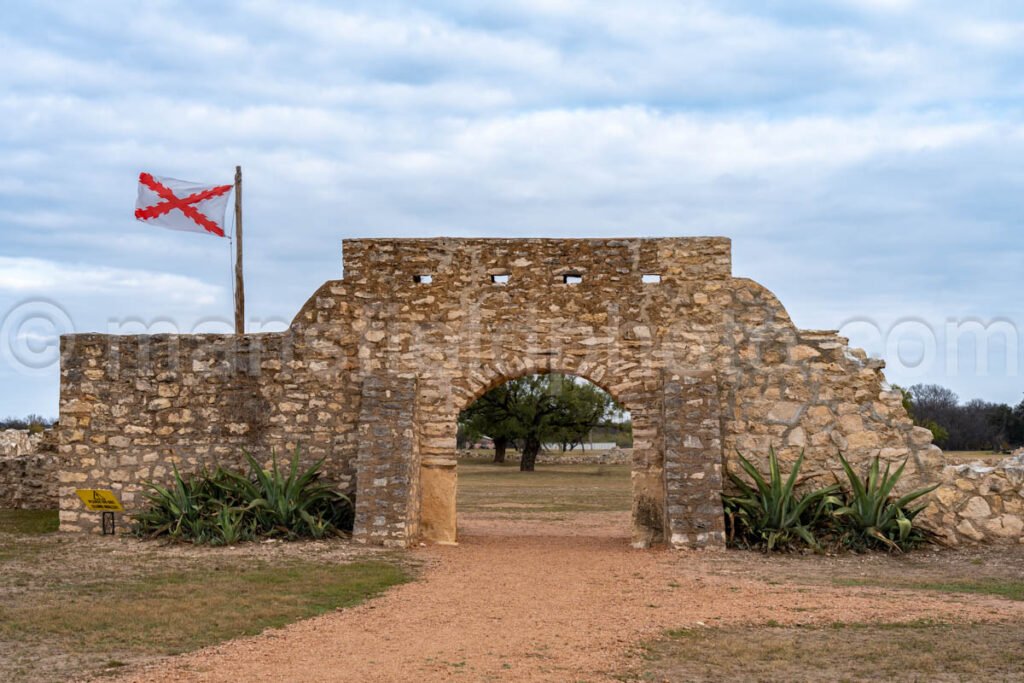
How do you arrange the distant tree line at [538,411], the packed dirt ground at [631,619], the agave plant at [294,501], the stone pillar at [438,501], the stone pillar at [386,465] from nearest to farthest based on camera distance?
the packed dirt ground at [631,619], the stone pillar at [386,465], the agave plant at [294,501], the stone pillar at [438,501], the distant tree line at [538,411]

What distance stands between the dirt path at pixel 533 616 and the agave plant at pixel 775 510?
0.76 m

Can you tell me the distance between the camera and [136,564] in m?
10.6

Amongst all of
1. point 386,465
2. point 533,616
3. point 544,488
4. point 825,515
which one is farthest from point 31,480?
point 544,488

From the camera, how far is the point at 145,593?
8852mm

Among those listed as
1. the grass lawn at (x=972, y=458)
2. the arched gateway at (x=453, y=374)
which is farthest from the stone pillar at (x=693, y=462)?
the grass lawn at (x=972, y=458)

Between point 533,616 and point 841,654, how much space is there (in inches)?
95.3

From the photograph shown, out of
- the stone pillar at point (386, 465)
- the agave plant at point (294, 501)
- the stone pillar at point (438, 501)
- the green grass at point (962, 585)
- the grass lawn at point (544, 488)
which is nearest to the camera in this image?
the green grass at point (962, 585)

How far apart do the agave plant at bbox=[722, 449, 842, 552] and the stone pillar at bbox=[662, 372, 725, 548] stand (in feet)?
1.04

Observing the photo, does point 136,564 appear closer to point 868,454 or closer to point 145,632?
point 145,632

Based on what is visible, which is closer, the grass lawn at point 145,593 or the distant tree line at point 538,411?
the grass lawn at point 145,593

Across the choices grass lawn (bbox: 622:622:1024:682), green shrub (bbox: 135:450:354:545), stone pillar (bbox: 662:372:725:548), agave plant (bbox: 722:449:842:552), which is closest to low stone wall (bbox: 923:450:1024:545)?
agave plant (bbox: 722:449:842:552)

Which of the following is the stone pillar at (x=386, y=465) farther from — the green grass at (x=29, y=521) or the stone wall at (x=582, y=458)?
the stone wall at (x=582, y=458)

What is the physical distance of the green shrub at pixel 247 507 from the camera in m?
12.1

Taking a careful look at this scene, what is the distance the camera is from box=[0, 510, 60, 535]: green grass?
13594 millimetres
